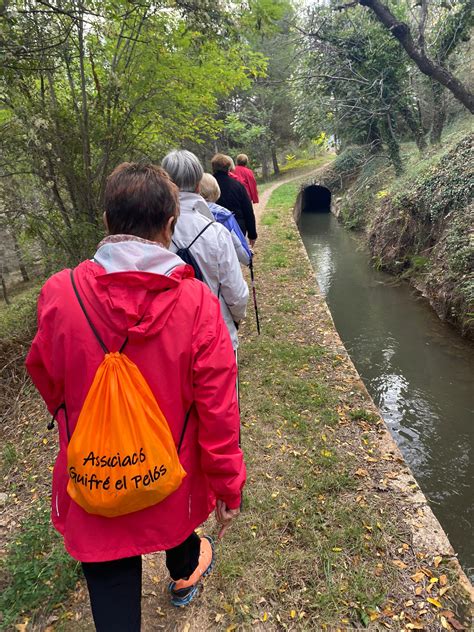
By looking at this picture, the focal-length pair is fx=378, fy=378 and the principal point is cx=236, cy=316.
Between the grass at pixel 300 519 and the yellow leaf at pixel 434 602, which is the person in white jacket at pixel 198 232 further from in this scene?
the yellow leaf at pixel 434 602

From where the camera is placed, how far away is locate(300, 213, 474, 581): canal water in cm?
378

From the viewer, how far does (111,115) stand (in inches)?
211

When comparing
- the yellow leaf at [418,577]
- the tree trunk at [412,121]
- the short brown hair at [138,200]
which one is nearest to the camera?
the short brown hair at [138,200]

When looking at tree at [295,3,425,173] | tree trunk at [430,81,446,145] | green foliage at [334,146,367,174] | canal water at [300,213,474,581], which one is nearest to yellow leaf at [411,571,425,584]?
canal water at [300,213,474,581]

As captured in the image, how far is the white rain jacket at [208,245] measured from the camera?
7.96 feet

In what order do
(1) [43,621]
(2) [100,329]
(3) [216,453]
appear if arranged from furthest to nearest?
(1) [43,621] < (3) [216,453] < (2) [100,329]

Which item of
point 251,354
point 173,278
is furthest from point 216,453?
point 251,354

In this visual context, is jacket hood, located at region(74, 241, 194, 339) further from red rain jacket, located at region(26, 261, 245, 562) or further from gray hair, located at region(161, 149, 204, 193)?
gray hair, located at region(161, 149, 204, 193)

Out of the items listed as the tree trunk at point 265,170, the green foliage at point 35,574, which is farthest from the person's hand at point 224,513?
the tree trunk at point 265,170

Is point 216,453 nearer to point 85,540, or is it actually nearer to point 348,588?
point 85,540

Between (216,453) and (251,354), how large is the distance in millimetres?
3883

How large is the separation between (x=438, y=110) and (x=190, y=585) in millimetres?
14792

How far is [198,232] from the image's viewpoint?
242 cm

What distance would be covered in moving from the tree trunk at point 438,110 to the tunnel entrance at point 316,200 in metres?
9.59
